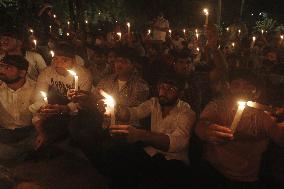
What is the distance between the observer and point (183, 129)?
15.4 feet

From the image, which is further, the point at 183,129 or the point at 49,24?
the point at 49,24

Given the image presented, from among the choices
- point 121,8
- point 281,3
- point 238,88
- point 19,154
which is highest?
point 281,3

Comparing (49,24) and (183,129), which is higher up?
(49,24)

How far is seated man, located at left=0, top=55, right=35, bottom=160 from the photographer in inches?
229

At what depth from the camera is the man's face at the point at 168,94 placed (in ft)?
15.6

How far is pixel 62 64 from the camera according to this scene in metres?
6.21

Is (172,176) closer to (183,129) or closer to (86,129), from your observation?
(183,129)

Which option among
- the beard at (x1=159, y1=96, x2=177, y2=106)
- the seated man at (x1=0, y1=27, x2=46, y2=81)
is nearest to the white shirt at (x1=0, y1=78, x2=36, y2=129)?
the seated man at (x1=0, y1=27, x2=46, y2=81)

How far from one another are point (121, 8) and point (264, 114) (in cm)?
1986

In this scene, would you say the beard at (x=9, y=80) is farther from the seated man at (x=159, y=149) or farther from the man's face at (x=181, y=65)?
the man's face at (x=181, y=65)

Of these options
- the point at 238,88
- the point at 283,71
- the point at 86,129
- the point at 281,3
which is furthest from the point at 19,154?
the point at 281,3

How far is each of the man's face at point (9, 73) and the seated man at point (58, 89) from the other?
392 mm

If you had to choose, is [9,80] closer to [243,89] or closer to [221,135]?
[243,89]

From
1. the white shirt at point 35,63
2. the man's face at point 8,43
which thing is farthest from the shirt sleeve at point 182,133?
Answer: the man's face at point 8,43
